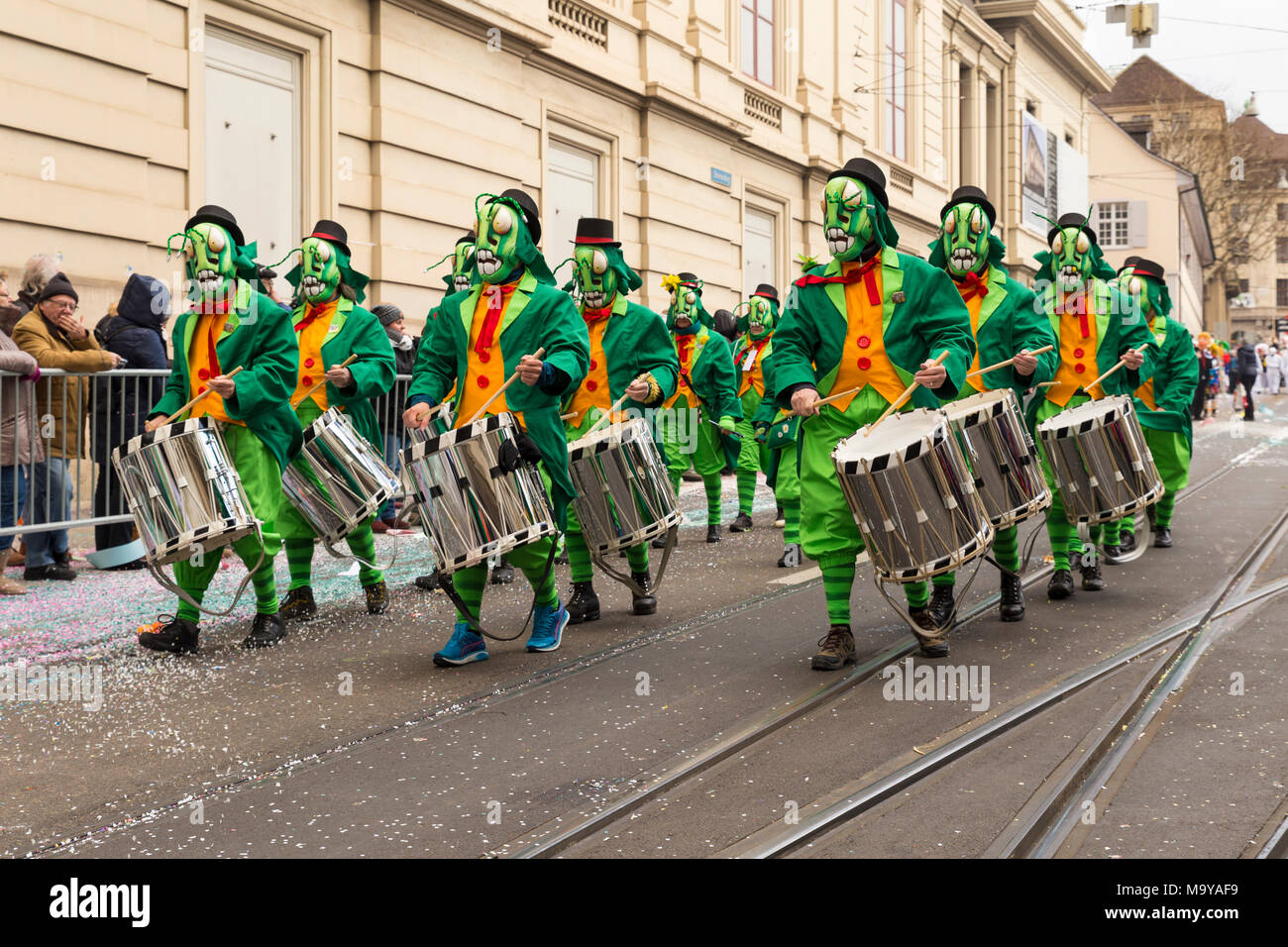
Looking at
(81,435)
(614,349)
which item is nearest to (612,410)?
(614,349)

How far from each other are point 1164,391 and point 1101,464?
273 cm

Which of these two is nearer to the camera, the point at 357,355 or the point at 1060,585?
the point at 357,355

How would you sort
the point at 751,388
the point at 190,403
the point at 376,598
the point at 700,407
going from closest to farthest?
the point at 190,403 → the point at 376,598 → the point at 700,407 → the point at 751,388

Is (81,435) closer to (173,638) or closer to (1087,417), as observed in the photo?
(173,638)

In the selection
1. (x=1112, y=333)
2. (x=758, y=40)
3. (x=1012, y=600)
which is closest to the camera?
(x=1012, y=600)

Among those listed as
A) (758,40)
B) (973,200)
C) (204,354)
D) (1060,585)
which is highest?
(758,40)

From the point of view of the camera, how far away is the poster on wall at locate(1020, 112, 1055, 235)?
41094 millimetres

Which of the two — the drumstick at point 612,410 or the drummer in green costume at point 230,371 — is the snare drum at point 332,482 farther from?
the drumstick at point 612,410

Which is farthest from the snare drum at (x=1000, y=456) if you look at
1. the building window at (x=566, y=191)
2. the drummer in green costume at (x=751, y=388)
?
the building window at (x=566, y=191)

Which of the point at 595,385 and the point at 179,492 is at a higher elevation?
the point at 595,385

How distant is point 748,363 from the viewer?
13.4 metres

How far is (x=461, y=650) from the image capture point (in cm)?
687

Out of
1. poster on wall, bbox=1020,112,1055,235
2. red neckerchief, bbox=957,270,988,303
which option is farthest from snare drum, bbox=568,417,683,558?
poster on wall, bbox=1020,112,1055,235
